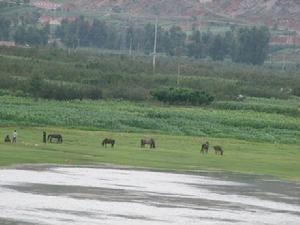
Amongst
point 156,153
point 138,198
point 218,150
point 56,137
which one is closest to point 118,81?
point 218,150

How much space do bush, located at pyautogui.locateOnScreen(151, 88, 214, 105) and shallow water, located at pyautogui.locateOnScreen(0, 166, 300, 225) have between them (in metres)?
51.0

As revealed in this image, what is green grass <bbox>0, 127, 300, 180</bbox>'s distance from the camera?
48781mm

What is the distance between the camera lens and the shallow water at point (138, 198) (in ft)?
102

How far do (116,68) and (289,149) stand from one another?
235ft

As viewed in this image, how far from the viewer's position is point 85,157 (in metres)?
50.4

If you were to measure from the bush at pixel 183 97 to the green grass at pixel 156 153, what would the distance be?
27.7m

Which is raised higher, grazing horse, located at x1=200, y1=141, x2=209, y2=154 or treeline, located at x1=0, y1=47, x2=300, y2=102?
treeline, located at x1=0, y1=47, x2=300, y2=102

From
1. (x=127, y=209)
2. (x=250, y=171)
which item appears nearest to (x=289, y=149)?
(x=250, y=171)

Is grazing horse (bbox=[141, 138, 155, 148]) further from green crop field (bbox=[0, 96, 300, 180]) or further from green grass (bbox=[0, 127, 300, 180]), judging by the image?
green crop field (bbox=[0, 96, 300, 180])

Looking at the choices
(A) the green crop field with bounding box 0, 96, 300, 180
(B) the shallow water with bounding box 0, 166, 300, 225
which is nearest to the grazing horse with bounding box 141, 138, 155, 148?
(A) the green crop field with bounding box 0, 96, 300, 180

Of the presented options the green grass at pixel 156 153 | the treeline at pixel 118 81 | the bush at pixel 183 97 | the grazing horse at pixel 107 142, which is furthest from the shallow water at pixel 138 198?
the bush at pixel 183 97

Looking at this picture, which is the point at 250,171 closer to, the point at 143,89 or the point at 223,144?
the point at 223,144

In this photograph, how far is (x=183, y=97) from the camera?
97625mm

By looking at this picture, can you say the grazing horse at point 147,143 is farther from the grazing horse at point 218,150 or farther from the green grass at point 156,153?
the grazing horse at point 218,150
